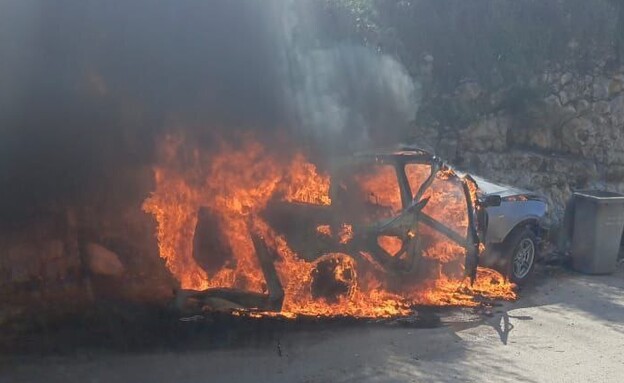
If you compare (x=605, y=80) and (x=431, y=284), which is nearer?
(x=431, y=284)

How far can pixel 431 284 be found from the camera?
8188 millimetres

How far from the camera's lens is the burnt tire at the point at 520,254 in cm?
937

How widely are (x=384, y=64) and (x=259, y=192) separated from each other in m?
5.10

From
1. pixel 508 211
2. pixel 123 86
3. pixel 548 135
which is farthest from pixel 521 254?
pixel 123 86

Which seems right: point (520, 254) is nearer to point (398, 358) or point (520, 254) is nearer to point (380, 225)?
point (380, 225)

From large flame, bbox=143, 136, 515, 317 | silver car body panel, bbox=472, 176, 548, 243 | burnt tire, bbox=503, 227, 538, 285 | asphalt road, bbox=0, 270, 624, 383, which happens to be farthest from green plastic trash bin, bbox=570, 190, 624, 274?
large flame, bbox=143, 136, 515, 317

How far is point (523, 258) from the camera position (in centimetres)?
954

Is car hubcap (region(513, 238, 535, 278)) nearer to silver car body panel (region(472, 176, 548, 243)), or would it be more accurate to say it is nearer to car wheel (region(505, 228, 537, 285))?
car wheel (region(505, 228, 537, 285))

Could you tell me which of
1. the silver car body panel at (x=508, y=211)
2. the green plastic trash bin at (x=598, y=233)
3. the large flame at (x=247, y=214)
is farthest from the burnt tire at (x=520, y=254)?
the large flame at (x=247, y=214)

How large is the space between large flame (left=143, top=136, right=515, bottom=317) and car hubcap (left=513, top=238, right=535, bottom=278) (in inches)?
77.4

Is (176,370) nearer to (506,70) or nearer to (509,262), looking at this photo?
(509,262)

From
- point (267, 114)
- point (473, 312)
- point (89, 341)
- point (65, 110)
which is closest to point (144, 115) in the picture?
point (65, 110)

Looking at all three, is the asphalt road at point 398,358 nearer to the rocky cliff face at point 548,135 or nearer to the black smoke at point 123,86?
the black smoke at point 123,86

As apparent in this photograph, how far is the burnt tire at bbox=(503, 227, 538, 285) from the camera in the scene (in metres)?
9.37
